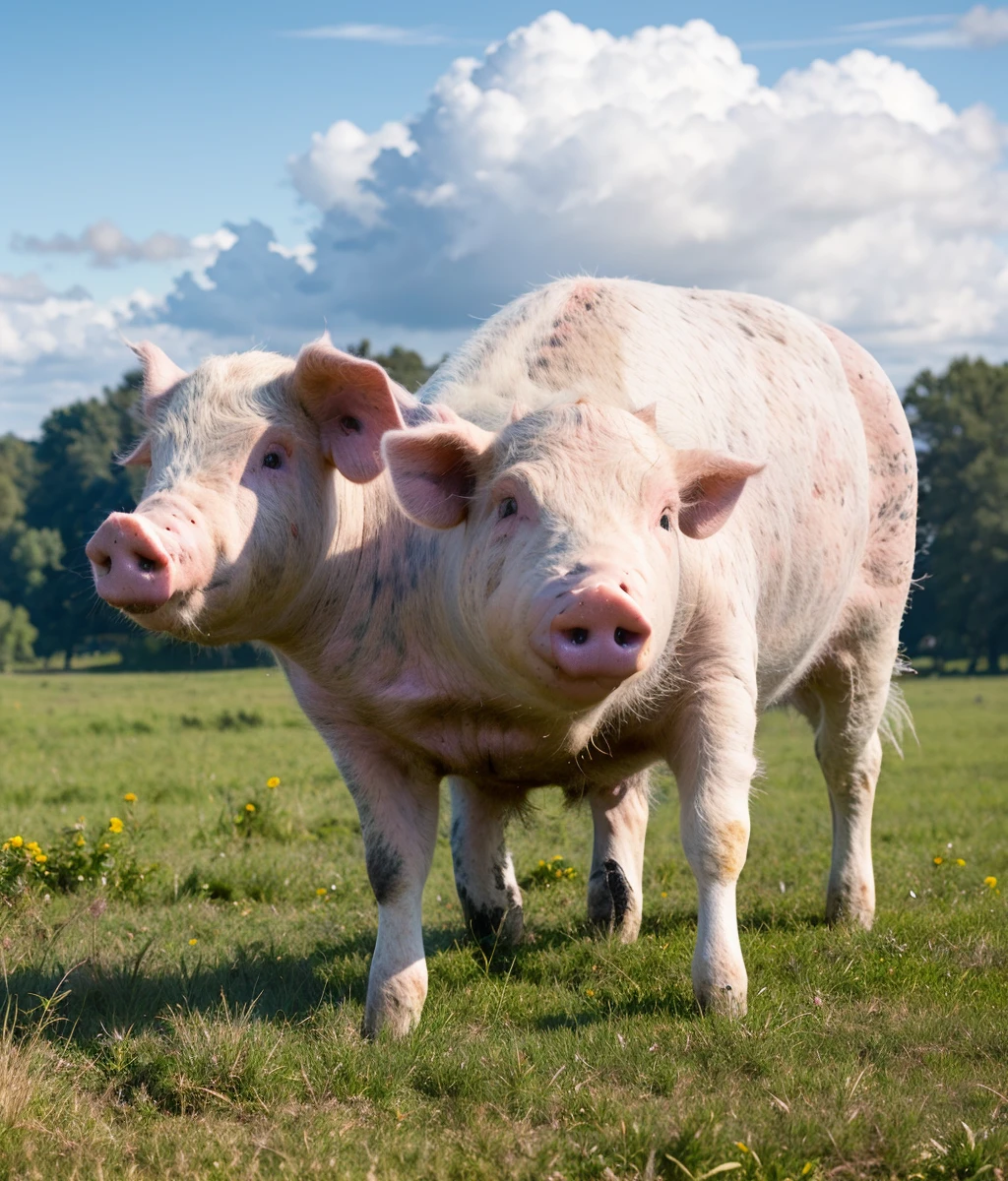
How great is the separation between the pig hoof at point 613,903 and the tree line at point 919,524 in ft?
137

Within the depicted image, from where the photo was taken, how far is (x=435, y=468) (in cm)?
465

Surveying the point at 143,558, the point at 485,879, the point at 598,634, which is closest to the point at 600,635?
the point at 598,634

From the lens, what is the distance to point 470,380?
18.0 ft

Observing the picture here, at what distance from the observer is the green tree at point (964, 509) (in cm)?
5544

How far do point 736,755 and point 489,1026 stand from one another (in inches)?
54.1

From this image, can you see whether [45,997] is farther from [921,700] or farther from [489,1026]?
[921,700]

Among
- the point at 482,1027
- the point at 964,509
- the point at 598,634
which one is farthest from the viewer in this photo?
the point at 964,509

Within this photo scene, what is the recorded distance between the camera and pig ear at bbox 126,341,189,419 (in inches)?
204

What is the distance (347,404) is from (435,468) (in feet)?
1.90

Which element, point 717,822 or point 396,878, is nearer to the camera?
point 717,822

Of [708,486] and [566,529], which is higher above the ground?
[708,486]

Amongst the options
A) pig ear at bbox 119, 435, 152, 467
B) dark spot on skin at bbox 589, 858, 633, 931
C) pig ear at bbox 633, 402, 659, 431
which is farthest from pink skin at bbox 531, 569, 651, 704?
dark spot on skin at bbox 589, 858, 633, 931

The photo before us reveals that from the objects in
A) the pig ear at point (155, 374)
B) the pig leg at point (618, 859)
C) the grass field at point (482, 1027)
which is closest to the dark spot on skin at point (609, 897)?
the pig leg at point (618, 859)

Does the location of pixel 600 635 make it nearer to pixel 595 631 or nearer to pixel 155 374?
pixel 595 631
